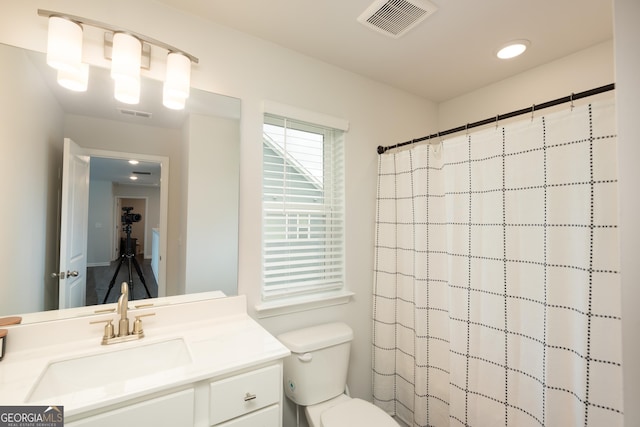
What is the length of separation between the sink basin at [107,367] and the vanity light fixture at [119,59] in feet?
3.56

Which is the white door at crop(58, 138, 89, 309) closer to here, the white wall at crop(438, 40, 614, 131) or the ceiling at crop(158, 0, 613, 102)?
the ceiling at crop(158, 0, 613, 102)

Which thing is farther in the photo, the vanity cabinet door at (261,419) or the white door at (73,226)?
the white door at (73,226)

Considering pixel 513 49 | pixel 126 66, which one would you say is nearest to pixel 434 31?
pixel 513 49

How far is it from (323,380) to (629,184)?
1550mm

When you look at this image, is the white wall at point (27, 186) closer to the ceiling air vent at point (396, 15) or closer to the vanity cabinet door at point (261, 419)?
the vanity cabinet door at point (261, 419)

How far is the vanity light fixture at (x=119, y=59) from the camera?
1.07 metres

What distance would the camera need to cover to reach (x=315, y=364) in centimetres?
152

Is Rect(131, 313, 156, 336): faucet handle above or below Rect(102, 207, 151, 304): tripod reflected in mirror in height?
below

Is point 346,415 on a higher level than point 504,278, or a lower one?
lower

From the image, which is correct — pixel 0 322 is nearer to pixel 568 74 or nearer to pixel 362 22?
pixel 362 22

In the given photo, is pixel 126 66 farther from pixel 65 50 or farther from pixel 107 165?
pixel 107 165

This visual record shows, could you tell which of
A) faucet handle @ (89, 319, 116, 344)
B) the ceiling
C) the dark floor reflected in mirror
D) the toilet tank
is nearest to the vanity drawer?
the toilet tank

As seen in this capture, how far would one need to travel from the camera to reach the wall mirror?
108 centimetres

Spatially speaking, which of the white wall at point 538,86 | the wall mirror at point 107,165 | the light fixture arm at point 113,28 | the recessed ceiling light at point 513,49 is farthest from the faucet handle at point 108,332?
the white wall at point 538,86
